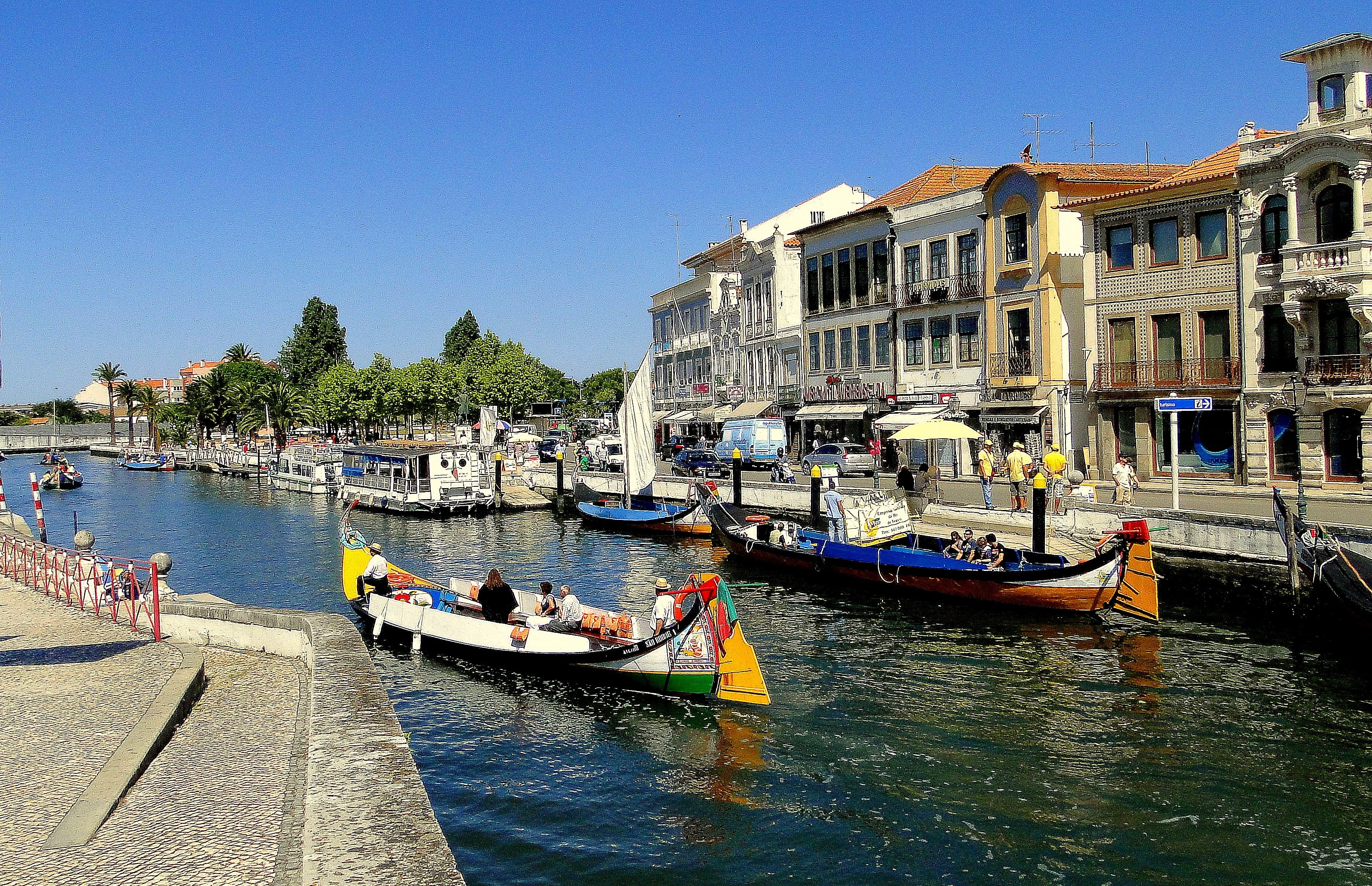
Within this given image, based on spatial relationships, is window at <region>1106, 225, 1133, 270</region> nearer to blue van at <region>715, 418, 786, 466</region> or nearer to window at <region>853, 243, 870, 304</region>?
window at <region>853, 243, 870, 304</region>

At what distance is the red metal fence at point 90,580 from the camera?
19.7 m

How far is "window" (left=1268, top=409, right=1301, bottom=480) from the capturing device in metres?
35.3

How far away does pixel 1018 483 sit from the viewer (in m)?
33.4

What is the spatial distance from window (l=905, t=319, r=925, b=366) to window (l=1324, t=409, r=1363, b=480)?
66.0ft

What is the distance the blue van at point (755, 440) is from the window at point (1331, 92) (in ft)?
94.6

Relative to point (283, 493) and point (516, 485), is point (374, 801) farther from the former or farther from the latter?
point (283, 493)

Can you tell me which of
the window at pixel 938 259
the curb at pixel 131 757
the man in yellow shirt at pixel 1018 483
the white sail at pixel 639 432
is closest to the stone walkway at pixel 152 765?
the curb at pixel 131 757

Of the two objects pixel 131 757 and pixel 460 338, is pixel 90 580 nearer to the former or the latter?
pixel 131 757

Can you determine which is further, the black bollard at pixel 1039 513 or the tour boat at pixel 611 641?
the black bollard at pixel 1039 513

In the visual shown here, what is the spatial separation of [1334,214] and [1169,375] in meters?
7.95

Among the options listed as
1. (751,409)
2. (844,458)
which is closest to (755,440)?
(844,458)

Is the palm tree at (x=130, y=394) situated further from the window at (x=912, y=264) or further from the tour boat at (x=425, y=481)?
the window at (x=912, y=264)

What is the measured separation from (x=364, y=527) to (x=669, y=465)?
17.1 m

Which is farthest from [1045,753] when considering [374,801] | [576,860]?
[374,801]
